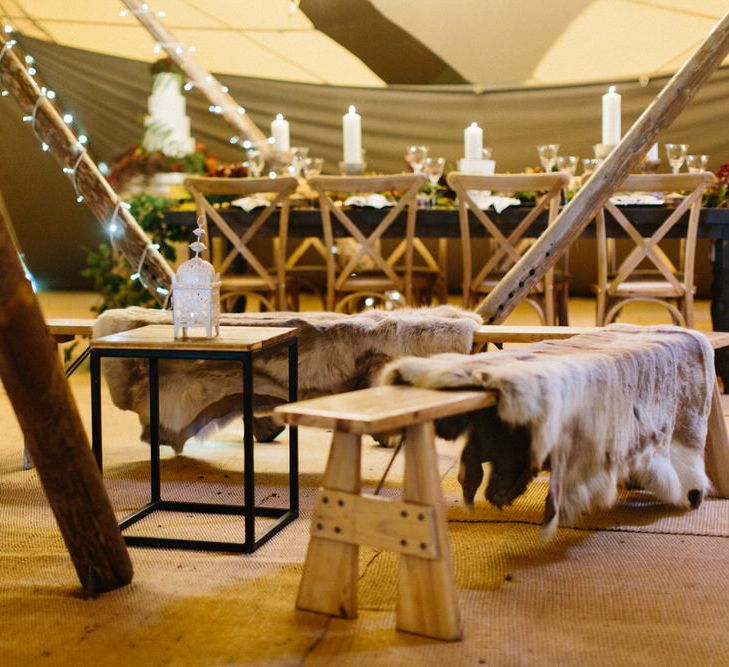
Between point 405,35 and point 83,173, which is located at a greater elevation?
point 405,35

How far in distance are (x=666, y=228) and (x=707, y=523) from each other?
2.07 meters

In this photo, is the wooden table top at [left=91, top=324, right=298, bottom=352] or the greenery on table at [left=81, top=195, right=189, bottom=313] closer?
the wooden table top at [left=91, top=324, right=298, bottom=352]

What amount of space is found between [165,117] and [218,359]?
4.64 metres

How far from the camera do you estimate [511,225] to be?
5.23 m

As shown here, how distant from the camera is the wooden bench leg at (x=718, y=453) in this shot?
11.1 ft

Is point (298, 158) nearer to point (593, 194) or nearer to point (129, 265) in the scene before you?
point (129, 265)

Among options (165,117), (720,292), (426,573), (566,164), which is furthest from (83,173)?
(165,117)

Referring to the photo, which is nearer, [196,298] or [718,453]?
[196,298]

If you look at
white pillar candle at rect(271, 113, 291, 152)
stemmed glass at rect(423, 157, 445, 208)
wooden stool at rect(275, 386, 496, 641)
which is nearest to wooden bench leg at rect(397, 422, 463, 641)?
wooden stool at rect(275, 386, 496, 641)

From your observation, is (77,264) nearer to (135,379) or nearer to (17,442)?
(17,442)

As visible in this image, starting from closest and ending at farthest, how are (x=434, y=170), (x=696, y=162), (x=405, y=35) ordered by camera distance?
1. (x=696, y=162)
2. (x=434, y=170)
3. (x=405, y=35)

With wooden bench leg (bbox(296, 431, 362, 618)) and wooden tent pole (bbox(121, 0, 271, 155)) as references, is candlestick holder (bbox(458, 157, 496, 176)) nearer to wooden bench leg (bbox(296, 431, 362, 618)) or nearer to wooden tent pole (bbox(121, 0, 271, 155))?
wooden tent pole (bbox(121, 0, 271, 155))

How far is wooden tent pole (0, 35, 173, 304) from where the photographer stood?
4301 mm

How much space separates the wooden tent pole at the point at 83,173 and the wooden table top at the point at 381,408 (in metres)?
2.11
